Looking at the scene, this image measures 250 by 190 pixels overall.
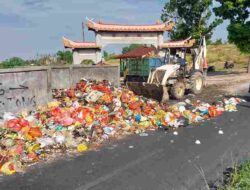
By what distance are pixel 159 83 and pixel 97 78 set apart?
2684 mm

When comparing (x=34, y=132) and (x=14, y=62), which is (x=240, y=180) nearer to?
(x=34, y=132)

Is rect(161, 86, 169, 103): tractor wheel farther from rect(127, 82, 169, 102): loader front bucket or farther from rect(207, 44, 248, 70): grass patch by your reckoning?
rect(207, 44, 248, 70): grass patch

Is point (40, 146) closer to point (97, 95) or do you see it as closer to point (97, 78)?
point (97, 95)

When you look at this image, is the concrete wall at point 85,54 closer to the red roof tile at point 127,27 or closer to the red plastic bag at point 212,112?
the red roof tile at point 127,27

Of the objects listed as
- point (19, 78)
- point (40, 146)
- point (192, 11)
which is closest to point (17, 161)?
point (40, 146)

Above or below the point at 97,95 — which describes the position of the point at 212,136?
below

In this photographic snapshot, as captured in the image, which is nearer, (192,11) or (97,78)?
(97,78)

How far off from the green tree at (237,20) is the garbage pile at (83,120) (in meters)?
11.4

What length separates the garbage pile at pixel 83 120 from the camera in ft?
27.9

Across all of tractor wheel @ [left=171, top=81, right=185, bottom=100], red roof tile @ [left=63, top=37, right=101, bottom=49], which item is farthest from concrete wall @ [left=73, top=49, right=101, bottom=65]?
tractor wheel @ [left=171, top=81, right=185, bottom=100]

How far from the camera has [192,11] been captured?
33.4 meters

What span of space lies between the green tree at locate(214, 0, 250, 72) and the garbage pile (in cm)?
1144

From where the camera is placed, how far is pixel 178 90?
50.9ft

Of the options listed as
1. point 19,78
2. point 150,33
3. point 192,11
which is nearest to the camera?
point 19,78
